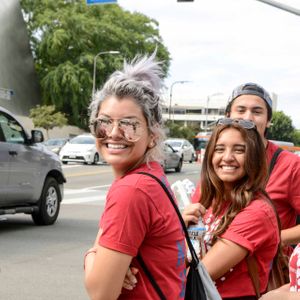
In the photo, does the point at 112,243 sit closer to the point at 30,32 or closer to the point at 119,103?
the point at 119,103

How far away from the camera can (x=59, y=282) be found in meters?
6.46

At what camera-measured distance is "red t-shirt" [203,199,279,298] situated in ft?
8.79

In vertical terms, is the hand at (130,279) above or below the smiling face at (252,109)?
below

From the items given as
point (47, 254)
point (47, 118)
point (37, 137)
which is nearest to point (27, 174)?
point (37, 137)

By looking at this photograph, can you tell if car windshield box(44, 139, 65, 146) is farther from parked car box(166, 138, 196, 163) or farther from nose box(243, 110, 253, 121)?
nose box(243, 110, 253, 121)

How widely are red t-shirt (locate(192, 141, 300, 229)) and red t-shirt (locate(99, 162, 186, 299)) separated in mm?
1202

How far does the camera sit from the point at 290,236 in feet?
10.4

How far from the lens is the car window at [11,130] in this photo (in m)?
9.44

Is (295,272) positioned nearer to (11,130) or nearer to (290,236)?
(290,236)

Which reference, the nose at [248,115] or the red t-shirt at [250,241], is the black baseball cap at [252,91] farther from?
the red t-shirt at [250,241]

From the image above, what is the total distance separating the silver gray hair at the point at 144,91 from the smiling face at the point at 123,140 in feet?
0.07

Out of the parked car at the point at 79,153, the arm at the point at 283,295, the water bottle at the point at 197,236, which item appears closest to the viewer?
the arm at the point at 283,295

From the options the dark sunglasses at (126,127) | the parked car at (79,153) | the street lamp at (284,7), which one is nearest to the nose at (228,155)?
the dark sunglasses at (126,127)

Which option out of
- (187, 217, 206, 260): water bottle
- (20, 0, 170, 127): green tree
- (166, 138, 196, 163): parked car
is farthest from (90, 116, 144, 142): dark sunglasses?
(20, 0, 170, 127): green tree
